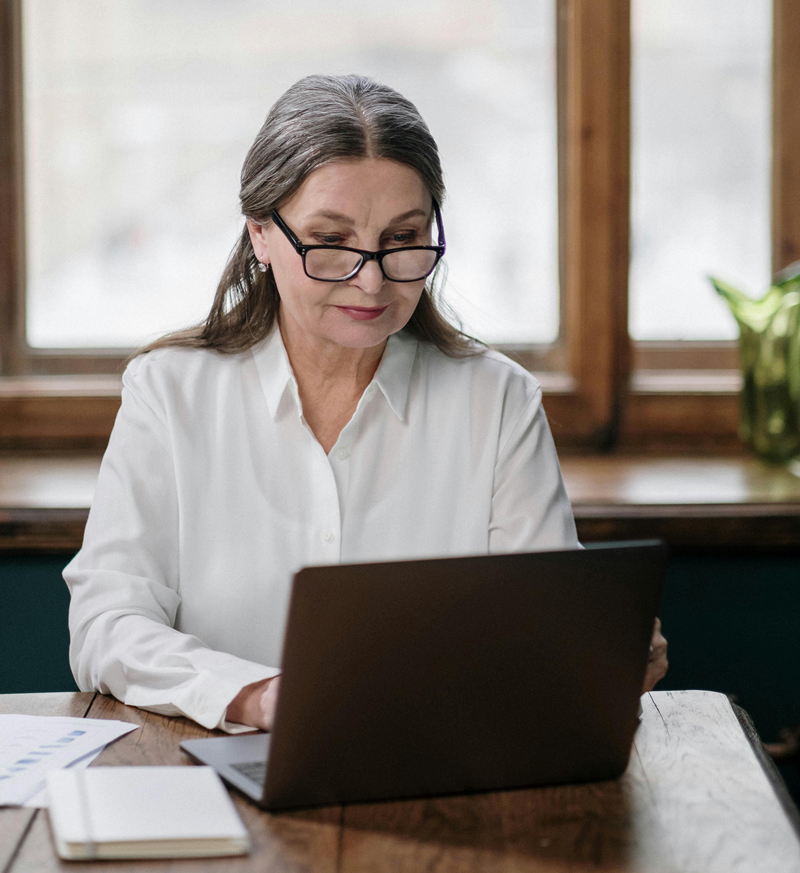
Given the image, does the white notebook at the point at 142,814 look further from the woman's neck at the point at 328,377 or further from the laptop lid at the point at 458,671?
the woman's neck at the point at 328,377

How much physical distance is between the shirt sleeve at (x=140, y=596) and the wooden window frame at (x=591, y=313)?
39.9 inches

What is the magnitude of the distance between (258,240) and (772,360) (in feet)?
4.29

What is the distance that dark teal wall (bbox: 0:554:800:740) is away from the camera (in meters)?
2.18

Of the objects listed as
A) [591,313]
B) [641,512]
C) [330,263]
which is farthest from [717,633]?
[330,263]

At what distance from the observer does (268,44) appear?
2.57m

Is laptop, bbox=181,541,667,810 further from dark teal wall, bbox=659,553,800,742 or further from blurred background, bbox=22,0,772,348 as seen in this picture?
blurred background, bbox=22,0,772,348

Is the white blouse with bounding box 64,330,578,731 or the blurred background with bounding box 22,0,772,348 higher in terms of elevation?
the blurred background with bounding box 22,0,772,348

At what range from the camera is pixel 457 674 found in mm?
911

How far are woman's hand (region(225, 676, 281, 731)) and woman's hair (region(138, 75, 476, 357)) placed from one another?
67 cm

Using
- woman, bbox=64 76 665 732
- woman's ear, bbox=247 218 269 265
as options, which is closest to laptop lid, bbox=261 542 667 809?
woman, bbox=64 76 665 732

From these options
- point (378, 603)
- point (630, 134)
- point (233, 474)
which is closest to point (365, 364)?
point (233, 474)

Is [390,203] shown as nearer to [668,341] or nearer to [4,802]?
[4,802]

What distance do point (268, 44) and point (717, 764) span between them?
2042 millimetres

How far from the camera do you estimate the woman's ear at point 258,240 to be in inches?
63.2
